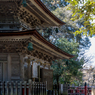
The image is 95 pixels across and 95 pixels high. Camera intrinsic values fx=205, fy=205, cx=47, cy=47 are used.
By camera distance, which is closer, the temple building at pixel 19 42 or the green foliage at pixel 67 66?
the temple building at pixel 19 42

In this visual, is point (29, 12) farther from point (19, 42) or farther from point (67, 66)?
point (67, 66)

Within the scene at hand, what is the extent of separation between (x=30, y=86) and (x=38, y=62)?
14.1 ft

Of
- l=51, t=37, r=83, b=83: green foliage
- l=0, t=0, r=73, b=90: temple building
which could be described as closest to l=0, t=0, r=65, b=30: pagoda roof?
l=0, t=0, r=73, b=90: temple building

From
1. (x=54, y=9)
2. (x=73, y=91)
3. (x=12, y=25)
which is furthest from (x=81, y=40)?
(x=12, y=25)

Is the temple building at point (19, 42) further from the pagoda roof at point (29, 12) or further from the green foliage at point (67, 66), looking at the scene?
the green foliage at point (67, 66)

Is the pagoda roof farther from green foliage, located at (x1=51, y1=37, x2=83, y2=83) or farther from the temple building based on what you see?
green foliage, located at (x1=51, y1=37, x2=83, y2=83)

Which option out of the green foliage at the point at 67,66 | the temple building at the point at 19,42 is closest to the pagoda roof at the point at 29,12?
the temple building at the point at 19,42

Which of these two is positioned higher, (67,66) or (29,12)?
(29,12)

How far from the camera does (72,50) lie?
83.7ft

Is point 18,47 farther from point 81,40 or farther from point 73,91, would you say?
point 81,40

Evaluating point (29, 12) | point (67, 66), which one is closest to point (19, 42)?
point (29, 12)

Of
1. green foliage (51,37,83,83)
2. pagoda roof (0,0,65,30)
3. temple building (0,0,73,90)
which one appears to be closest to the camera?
temple building (0,0,73,90)

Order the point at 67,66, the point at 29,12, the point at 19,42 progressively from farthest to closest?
the point at 67,66 → the point at 29,12 → the point at 19,42

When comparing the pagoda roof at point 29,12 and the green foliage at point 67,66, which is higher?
the pagoda roof at point 29,12
